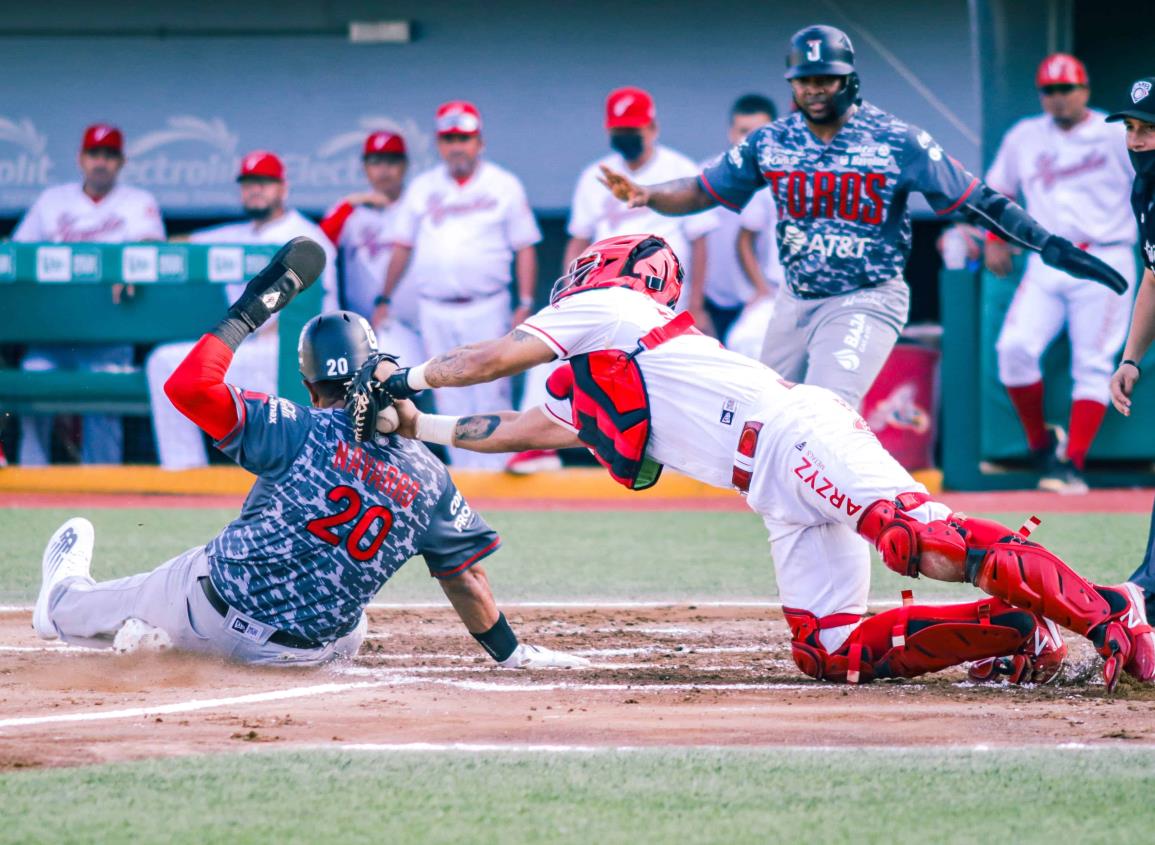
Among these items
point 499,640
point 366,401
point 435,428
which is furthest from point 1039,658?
point 366,401

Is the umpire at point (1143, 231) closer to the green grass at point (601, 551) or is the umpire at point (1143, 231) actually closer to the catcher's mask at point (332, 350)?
the green grass at point (601, 551)

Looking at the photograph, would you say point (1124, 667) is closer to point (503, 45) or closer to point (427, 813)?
point (427, 813)

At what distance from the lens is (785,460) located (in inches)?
178

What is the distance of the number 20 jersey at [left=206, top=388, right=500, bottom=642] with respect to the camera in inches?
183

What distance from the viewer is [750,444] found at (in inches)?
180

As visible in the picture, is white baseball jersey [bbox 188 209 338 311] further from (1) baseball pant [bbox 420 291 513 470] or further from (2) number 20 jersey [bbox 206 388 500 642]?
(2) number 20 jersey [bbox 206 388 500 642]

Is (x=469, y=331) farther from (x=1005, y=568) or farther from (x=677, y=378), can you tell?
(x=1005, y=568)

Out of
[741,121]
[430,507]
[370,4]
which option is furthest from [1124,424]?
[430,507]

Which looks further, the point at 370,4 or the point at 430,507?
the point at 370,4

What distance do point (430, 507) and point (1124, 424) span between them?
6.59 m

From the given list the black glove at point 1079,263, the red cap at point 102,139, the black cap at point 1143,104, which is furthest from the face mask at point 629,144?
the black cap at point 1143,104

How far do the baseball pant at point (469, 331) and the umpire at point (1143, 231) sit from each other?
5.46 m

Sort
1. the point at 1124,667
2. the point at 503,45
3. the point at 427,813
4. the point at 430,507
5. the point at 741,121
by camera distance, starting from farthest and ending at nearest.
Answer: the point at 503,45
the point at 741,121
the point at 430,507
the point at 1124,667
the point at 427,813

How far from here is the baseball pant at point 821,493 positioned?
14.6 feet
